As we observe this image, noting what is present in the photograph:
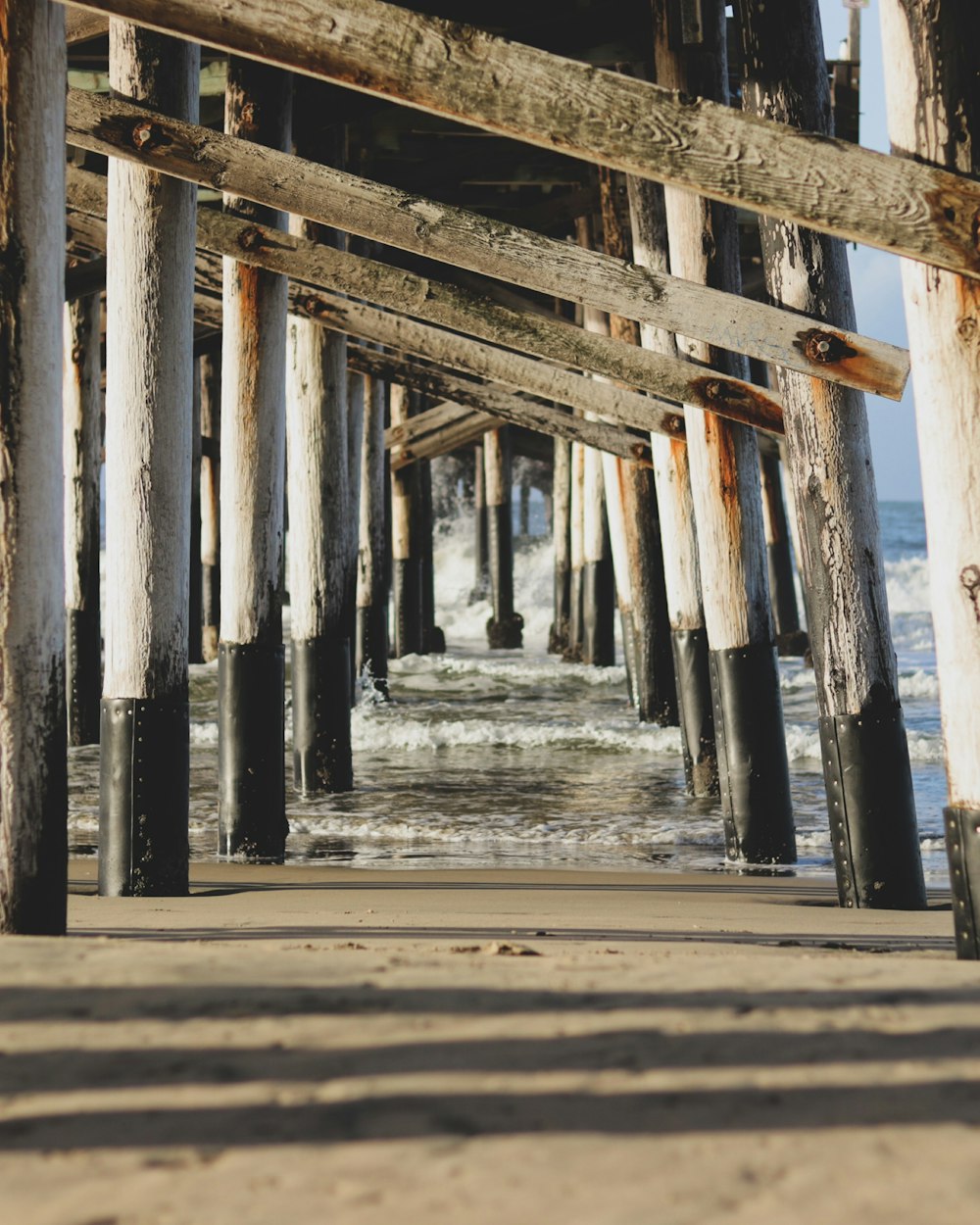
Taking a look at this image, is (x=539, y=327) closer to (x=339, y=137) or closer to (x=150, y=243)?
(x=150, y=243)

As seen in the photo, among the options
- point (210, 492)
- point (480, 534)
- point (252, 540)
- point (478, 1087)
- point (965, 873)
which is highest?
point (480, 534)

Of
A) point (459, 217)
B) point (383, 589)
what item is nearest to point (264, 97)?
point (459, 217)

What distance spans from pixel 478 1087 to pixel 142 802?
8.10ft

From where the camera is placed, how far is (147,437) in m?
3.87

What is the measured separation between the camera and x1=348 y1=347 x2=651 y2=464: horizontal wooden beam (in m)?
7.56

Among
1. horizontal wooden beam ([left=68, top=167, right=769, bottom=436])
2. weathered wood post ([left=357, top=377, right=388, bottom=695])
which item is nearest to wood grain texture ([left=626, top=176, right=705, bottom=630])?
horizontal wooden beam ([left=68, top=167, right=769, bottom=436])

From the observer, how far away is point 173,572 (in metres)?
3.87

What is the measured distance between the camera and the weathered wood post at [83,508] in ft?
26.9

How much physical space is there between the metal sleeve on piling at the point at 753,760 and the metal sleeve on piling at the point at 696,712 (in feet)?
5.04

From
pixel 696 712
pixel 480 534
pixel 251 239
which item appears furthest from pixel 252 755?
pixel 480 534

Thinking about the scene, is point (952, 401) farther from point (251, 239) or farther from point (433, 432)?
point (433, 432)

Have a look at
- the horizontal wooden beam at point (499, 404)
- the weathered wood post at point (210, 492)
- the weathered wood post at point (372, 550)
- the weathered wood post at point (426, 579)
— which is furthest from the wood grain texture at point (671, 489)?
the weathered wood post at point (426, 579)

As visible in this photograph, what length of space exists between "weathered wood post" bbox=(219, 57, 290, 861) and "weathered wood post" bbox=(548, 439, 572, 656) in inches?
410

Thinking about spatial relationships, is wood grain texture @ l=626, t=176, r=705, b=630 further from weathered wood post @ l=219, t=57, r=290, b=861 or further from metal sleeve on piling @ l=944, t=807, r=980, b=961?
metal sleeve on piling @ l=944, t=807, r=980, b=961
